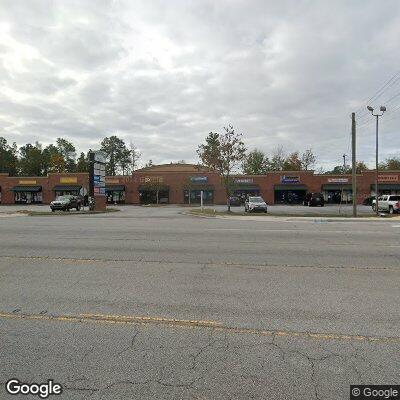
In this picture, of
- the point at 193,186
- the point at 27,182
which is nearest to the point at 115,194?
the point at 193,186

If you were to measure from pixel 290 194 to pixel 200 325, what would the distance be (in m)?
51.9

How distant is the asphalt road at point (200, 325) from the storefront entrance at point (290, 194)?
46175mm

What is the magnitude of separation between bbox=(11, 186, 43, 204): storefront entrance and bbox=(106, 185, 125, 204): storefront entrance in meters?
12.0

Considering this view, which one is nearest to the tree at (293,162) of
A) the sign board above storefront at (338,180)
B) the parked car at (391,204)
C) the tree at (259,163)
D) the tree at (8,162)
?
the tree at (259,163)

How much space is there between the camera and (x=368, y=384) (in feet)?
10.6

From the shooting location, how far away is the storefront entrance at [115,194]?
2306 inches

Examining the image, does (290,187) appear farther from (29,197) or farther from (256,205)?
(29,197)

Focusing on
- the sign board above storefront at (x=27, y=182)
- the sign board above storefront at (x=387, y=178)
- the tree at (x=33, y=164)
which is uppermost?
the tree at (x=33, y=164)

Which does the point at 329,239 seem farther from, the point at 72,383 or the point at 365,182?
the point at 365,182

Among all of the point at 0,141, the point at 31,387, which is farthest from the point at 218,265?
the point at 0,141

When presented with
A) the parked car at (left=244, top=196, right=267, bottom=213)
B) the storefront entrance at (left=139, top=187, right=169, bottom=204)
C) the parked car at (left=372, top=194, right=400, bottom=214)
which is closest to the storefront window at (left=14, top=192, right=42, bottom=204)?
the storefront entrance at (left=139, top=187, right=169, bottom=204)

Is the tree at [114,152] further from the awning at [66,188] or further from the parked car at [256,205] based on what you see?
the parked car at [256,205]

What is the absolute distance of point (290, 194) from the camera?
5447cm

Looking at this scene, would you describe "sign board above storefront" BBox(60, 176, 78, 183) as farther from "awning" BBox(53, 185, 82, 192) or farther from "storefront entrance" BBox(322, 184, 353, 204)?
"storefront entrance" BBox(322, 184, 353, 204)
